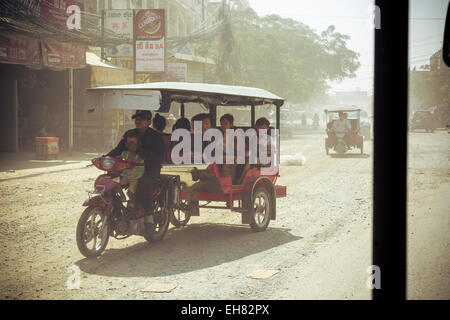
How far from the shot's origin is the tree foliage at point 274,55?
36.3 meters

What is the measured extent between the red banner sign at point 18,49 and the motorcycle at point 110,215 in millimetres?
13134

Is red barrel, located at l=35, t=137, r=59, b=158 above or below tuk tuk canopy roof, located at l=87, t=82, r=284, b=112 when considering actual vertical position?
below

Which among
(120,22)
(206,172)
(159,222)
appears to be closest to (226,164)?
(206,172)

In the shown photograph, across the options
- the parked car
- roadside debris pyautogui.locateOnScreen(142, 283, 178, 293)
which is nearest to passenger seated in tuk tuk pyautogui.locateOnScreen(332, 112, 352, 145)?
roadside debris pyautogui.locateOnScreen(142, 283, 178, 293)

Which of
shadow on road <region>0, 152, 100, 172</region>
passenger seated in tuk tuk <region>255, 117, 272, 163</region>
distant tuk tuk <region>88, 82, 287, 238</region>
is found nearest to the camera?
distant tuk tuk <region>88, 82, 287, 238</region>

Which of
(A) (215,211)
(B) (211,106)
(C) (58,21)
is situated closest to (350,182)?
(A) (215,211)

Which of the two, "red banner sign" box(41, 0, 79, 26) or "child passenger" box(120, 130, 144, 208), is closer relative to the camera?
"child passenger" box(120, 130, 144, 208)

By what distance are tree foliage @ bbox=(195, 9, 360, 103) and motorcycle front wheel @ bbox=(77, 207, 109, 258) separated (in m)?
26.5

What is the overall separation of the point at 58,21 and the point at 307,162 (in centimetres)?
1090

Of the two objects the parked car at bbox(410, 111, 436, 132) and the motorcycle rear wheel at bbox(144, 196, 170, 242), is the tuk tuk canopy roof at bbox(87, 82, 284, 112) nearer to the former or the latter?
the motorcycle rear wheel at bbox(144, 196, 170, 242)

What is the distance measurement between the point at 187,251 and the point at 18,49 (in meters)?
14.3

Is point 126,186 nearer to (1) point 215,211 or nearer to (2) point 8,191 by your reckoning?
(1) point 215,211

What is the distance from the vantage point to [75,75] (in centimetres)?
2488

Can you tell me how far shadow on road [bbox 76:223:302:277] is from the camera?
6.20 meters
